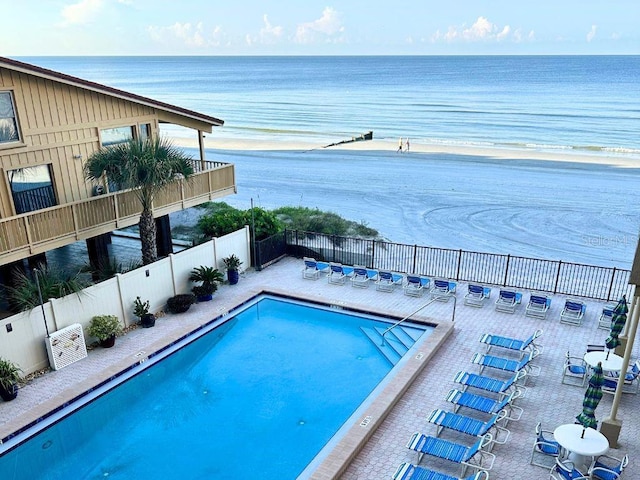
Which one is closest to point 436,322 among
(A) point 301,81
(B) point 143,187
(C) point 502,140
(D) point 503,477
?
(D) point 503,477

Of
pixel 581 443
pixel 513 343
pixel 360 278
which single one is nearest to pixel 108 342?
pixel 360 278

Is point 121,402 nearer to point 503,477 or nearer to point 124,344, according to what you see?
point 124,344

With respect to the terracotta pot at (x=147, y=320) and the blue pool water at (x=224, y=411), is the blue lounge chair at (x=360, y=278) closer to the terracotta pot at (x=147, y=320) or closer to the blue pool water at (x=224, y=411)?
the blue pool water at (x=224, y=411)

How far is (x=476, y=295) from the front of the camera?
57.0ft

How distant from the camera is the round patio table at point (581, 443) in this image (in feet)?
30.2

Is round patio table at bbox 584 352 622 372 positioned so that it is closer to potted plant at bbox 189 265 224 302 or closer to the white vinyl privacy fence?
potted plant at bbox 189 265 224 302

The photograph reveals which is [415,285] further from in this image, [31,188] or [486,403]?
[31,188]

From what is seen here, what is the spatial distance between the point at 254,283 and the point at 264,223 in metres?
2.98

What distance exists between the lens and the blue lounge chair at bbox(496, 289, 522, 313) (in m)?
16.6

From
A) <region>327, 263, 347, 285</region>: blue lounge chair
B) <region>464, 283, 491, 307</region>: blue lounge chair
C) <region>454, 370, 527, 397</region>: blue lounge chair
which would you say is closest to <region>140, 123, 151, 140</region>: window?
<region>327, 263, 347, 285</region>: blue lounge chair

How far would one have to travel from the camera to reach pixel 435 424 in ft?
35.8

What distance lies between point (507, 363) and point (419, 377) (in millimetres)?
2195

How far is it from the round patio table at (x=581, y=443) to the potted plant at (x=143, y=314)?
37.2ft

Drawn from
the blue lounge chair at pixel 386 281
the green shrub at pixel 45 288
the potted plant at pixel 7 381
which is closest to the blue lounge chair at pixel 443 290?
the blue lounge chair at pixel 386 281
